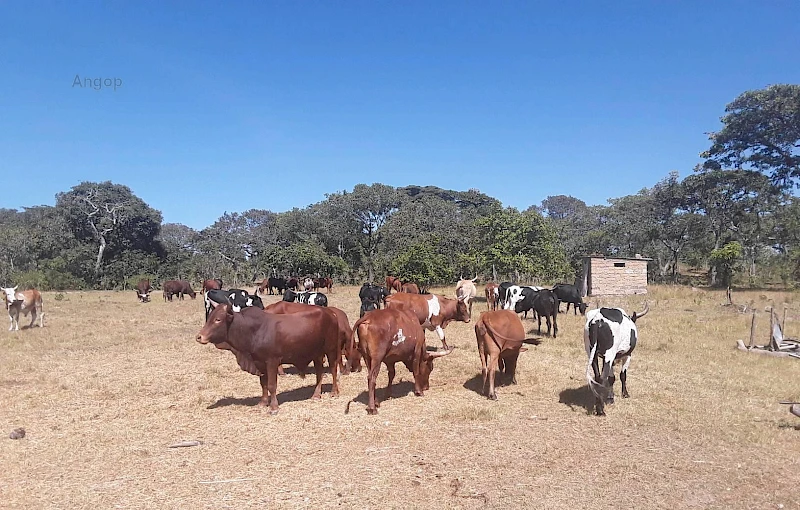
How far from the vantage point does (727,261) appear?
3594cm

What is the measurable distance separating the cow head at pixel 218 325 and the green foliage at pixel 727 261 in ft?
115

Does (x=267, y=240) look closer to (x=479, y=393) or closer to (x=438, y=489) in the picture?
(x=479, y=393)

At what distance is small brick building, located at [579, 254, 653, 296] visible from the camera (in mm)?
30391

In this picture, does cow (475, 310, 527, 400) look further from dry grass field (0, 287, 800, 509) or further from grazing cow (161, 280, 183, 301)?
grazing cow (161, 280, 183, 301)

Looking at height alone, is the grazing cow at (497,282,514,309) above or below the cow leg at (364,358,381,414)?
above

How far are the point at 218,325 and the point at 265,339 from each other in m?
0.71

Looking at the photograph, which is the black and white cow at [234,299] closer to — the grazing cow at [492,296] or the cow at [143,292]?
the grazing cow at [492,296]

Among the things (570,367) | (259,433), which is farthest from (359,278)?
(259,433)

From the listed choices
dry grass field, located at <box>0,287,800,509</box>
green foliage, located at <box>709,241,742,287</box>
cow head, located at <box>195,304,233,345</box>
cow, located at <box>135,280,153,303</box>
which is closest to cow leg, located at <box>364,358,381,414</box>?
dry grass field, located at <box>0,287,800,509</box>

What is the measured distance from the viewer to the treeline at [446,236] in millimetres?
33812

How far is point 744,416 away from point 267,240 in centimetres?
4772

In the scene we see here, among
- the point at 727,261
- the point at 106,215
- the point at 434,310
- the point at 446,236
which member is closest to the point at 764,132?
the point at 727,261

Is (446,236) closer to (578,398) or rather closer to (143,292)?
(143,292)

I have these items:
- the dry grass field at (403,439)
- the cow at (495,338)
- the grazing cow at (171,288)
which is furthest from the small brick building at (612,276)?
the grazing cow at (171,288)
